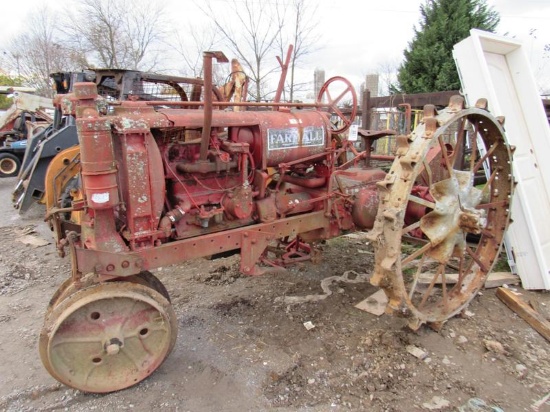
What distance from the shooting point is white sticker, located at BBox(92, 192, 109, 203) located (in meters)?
2.30

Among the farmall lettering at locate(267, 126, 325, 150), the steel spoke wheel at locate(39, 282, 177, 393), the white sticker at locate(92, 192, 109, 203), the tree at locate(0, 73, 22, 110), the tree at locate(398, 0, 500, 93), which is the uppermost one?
the tree at locate(0, 73, 22, 110)

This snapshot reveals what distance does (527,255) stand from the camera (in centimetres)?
389

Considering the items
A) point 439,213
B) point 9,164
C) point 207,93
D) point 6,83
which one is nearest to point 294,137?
point 207,93

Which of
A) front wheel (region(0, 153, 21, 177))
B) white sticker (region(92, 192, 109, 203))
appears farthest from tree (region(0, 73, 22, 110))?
white sticker (region(92, 192, 109, 203))

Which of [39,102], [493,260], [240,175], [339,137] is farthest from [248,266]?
[39,102]

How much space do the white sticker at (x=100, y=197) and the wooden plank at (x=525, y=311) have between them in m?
3.22

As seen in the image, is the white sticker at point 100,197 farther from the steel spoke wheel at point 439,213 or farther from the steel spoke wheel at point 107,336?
the steel spoke wheel at point 439,213

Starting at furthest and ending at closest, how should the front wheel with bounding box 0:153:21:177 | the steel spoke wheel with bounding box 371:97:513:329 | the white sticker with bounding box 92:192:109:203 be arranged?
the front wheel with bounding box 0:153:21:177 < the steel spoke wheel with bounding box 371:97:513:329 < the white sticker with bounding box 92:192:109:203

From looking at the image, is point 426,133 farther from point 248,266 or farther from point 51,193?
point 51,193

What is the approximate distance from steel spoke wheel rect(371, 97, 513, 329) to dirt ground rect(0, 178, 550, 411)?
288mm

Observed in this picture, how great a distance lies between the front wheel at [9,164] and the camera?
A: 10.8m

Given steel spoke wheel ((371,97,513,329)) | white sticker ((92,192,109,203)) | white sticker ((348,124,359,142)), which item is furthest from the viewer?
white sticker ((348,124,359,142))

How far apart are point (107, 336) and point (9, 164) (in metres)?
10.6

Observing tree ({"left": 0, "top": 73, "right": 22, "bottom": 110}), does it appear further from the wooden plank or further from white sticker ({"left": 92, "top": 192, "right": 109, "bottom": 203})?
the wooden plank
